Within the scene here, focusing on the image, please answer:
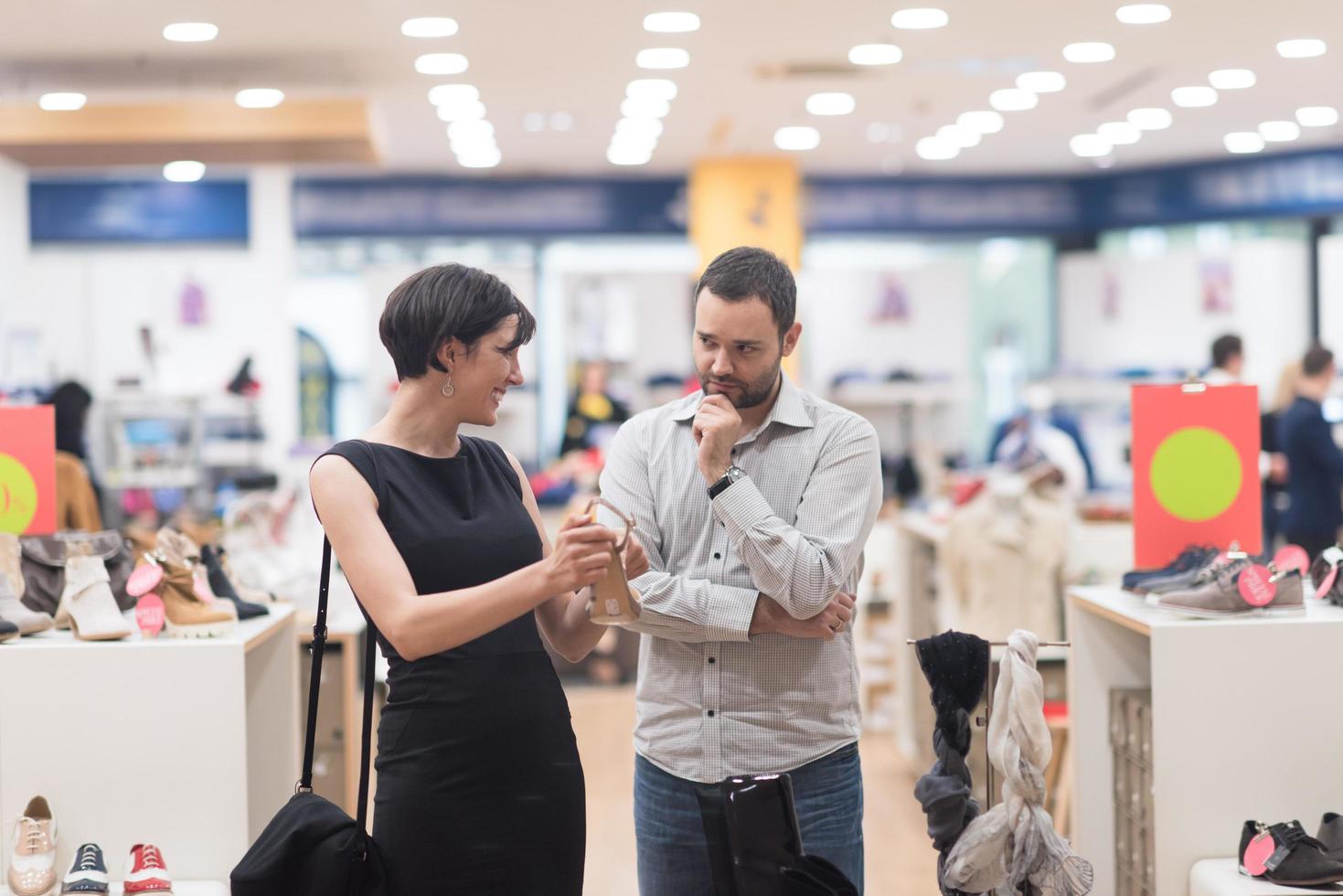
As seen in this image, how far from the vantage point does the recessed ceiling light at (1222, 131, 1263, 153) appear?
9945 mm

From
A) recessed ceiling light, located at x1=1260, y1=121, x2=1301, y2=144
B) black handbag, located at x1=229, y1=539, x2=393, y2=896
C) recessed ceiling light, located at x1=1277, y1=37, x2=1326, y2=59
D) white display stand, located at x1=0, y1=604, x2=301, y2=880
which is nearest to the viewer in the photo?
black handbag, located at x1=229, y1=539, x2=393, y2=896

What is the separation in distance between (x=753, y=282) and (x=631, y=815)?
144 inches

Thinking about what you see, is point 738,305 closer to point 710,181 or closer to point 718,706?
point 718,706

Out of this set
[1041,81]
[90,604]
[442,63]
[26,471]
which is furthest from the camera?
[1041,81]

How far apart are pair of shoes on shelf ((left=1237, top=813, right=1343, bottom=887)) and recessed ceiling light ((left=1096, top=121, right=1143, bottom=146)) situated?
295 inches

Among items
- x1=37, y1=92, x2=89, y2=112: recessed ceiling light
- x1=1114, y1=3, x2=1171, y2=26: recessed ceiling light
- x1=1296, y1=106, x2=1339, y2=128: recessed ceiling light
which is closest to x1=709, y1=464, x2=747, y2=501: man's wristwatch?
x1=1114, y1=3, x2=1171, y2=26: recessed ceiling light

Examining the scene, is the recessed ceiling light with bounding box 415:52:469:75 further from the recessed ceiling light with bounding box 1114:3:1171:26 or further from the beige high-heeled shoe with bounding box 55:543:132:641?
the beige high-heeled shoe with bounding box 55:543:132:641

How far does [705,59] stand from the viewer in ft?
23.6

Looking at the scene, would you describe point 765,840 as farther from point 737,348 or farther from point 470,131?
point 470,131

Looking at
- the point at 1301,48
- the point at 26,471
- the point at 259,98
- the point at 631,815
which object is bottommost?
the point at 631,815

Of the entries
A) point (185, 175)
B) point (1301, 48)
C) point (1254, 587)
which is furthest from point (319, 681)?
point (185, 175)

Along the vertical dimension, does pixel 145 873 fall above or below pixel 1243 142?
below

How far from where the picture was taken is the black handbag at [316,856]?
1884mm

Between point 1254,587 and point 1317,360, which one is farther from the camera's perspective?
point 1317,360
